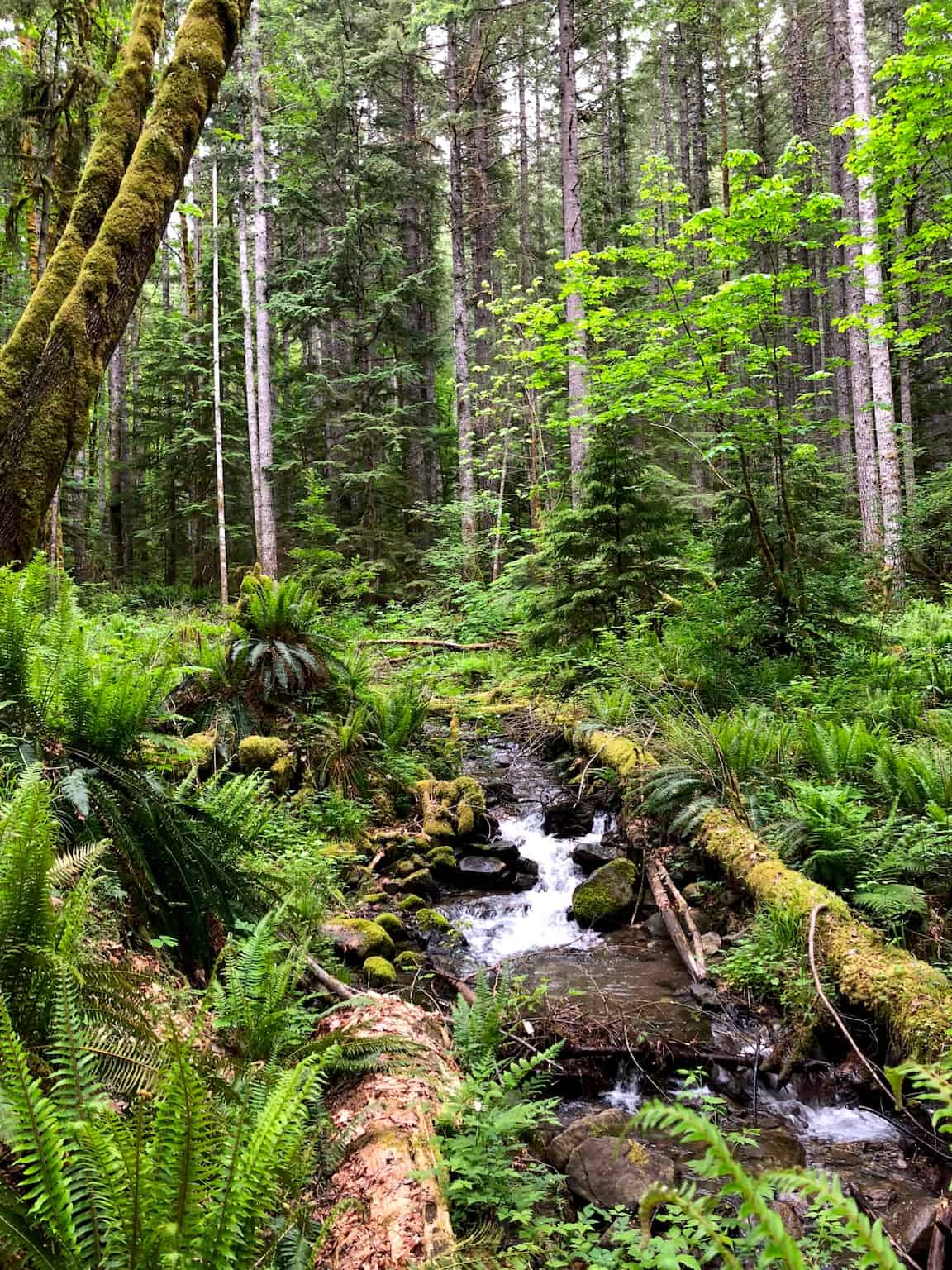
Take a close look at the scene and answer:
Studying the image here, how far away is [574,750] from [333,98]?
65.9 ft

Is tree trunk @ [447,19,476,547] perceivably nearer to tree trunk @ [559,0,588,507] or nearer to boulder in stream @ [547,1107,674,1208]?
tree trunk @ [559,0,588,507]

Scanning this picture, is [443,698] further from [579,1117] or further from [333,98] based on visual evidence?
[333,98]

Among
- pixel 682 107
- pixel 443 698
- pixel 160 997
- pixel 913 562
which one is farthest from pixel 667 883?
pixel 682 107

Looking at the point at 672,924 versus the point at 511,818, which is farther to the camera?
the point at 511,818

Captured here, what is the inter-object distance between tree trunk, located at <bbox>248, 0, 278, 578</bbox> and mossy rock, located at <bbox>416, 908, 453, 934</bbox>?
12.9m

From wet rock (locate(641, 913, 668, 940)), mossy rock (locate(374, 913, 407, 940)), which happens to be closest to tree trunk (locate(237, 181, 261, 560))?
mossy rock (locate(374, 913, 407, 940))

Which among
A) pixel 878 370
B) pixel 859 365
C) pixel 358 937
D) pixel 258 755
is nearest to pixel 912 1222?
pixel 358 937

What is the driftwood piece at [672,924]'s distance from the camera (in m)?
4.75

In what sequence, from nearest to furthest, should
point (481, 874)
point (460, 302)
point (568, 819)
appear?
point (481, 874) < point (568, 819) < point (460, 302)

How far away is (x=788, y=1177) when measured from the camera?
110 centimetres

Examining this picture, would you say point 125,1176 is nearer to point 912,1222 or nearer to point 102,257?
point 912,1222

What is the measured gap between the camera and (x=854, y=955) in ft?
12.7

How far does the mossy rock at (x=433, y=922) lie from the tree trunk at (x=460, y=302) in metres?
12.8

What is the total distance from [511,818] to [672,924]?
2643 millimetres
